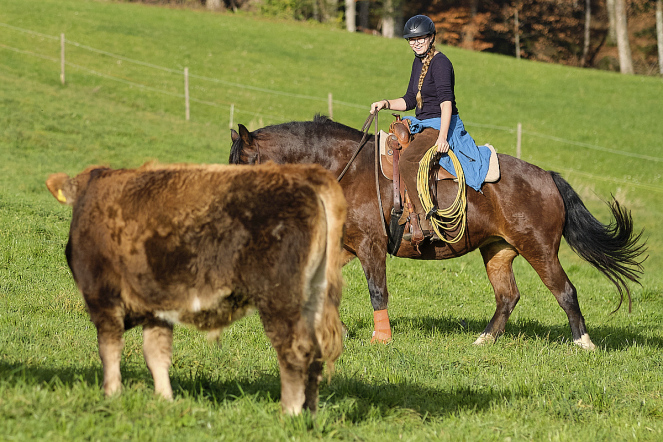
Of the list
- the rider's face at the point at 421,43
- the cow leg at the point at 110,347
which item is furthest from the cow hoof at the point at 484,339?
the cow leg at the point at 110,347

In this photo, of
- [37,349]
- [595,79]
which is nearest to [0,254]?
[37,349]

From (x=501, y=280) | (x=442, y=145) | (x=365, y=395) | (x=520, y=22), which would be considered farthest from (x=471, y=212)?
(x=520, y=22)

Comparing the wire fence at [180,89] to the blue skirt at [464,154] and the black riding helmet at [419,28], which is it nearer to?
the blue skirt at [464,154]

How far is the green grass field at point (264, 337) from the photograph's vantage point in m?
3.91

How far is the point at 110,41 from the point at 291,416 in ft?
99.0

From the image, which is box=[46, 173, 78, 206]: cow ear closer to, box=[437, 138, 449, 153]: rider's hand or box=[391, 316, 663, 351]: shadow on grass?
box=[437, 138, 449, 153]: rider's hand

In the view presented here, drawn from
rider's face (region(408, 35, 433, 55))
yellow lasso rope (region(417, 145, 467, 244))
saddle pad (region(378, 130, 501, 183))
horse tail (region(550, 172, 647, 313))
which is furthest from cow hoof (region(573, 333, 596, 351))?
rider's face (region(408, 35, 433, 55))

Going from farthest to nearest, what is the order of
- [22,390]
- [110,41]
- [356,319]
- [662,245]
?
1. [110,41]
2. [662,245]
3. [356,319]
4. [22,390]

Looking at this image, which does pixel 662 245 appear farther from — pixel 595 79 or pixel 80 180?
pixel 595 79

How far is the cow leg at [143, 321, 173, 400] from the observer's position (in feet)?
13.6

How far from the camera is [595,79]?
38.0m

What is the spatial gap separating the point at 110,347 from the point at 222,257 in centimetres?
89

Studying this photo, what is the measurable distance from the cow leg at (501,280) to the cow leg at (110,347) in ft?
14.2

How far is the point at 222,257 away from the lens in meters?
3.77
